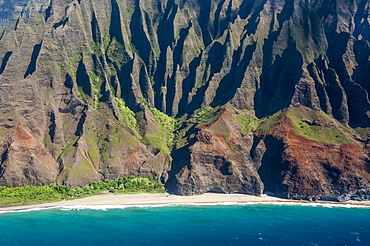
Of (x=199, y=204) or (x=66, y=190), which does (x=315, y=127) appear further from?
(x=66, y=190)

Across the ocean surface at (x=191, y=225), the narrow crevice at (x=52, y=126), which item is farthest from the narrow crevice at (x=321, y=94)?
the narrow crevice at (x=52, y=126)

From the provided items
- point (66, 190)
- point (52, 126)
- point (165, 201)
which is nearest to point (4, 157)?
point (52, 126)

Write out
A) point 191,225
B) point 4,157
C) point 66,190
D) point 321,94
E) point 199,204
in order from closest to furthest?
point 191,225, point 199,204, point 66,190, point 4,157, point 321,94

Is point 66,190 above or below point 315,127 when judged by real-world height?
below

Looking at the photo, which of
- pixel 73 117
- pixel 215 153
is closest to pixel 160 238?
pixel 215 153

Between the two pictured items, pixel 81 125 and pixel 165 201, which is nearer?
pixel 165 201

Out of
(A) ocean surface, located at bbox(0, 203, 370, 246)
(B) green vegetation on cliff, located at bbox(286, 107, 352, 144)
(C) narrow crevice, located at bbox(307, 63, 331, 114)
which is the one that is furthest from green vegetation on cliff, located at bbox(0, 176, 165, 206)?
(C) narrow crevice, located at bbox(307, 63, 331, 114)

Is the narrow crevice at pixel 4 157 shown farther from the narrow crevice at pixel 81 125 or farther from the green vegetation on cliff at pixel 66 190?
the narrow crevice at pixel 81 125

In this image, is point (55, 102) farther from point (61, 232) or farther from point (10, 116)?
point (61, 232)
